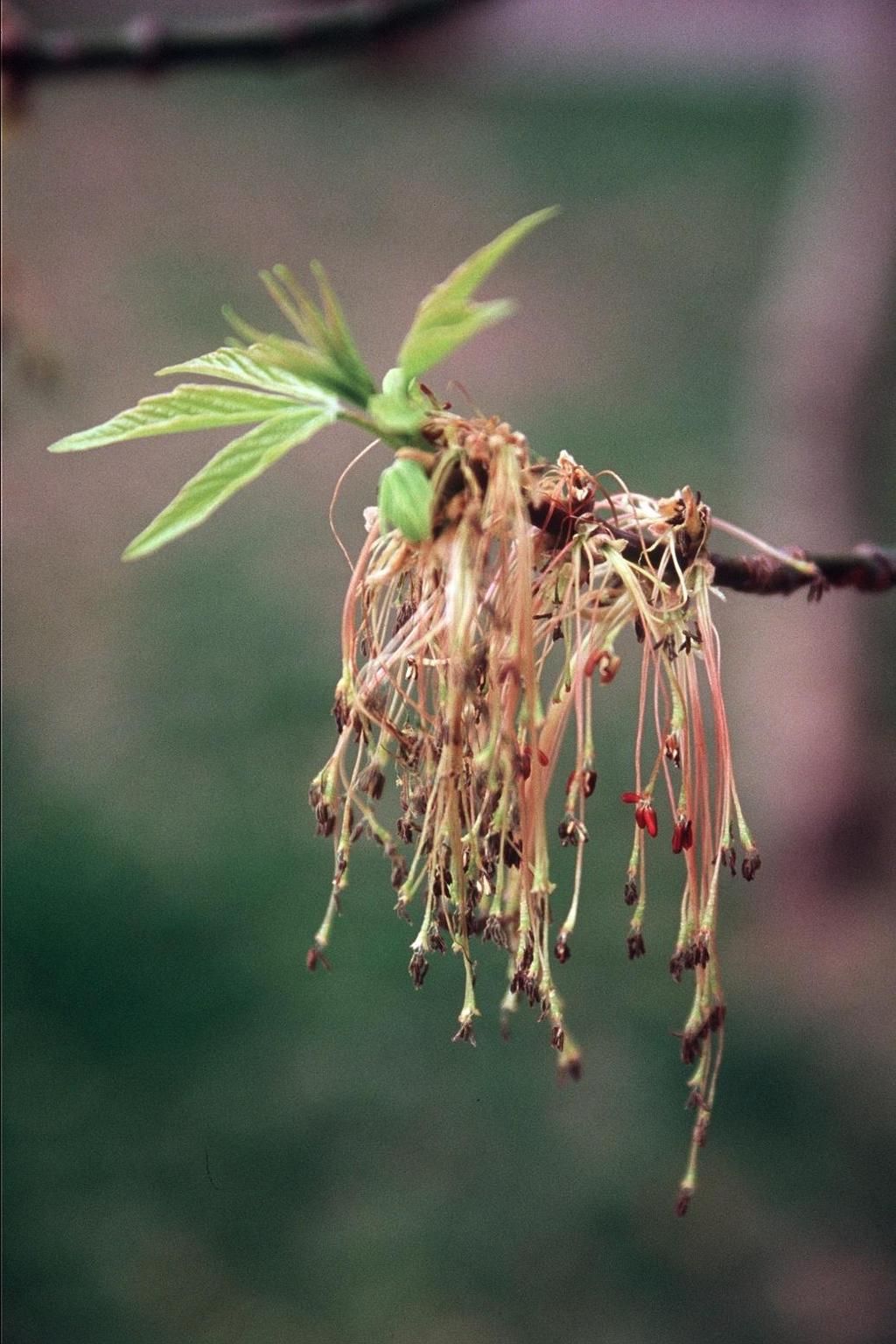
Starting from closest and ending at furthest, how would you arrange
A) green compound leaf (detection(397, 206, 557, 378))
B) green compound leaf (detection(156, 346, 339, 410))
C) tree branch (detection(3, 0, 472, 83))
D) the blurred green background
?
green compound leaf (detection(397, 206, 557, 378))
green compound leaf (detection(156, 346, 339, 410))
tree branch (detection(3, 0, 472, 83))
the blurred green background

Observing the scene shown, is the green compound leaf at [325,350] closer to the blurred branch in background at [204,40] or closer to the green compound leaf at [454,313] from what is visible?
the green compound leaf at [454,313]

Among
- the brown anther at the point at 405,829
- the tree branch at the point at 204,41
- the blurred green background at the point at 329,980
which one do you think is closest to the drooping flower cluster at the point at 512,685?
the brown anther at the point at 405,829

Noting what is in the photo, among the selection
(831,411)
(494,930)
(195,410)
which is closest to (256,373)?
(195,410)

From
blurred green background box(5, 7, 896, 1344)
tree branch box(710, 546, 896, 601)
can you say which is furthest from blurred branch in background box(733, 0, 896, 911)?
tree branch box(710, 546, 896, 601)

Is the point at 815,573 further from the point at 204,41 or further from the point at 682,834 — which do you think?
the point at 204,41

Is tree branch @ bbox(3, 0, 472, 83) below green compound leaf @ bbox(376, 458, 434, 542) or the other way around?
the other way around

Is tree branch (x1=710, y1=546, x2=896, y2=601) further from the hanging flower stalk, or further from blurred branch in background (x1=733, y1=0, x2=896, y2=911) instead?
blurred branch in background (x1=733, y1=0, x2=896, y2=911)
